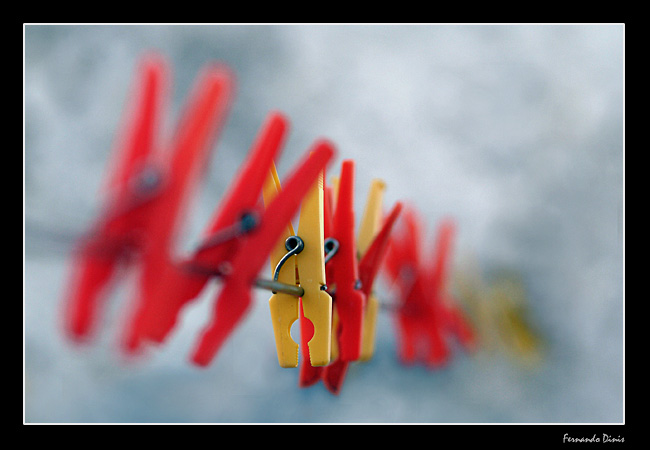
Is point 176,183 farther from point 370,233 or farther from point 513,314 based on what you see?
point 513,314

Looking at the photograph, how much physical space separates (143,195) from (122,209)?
3 cm

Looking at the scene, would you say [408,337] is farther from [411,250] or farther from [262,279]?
[262,279]

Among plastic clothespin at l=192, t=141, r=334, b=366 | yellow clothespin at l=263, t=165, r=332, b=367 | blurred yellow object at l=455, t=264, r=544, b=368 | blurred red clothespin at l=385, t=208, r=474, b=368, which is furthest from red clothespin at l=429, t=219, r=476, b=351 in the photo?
plastic clothespin at l=192, t=141, r=334, b=366

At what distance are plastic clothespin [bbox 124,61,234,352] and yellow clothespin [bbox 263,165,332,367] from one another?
407 millimetres

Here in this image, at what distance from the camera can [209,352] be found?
0.82m

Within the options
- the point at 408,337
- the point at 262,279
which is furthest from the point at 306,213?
the point at 408,337

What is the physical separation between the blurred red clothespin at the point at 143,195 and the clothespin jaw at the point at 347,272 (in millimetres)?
517

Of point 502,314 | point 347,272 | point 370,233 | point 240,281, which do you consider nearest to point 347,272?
point 347,272

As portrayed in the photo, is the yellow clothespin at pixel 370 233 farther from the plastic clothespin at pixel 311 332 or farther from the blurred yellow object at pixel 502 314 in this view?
the blurred yellow object at pixel 502 314

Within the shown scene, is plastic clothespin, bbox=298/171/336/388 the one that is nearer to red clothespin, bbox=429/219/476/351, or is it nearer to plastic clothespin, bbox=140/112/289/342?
plastic clothespin, bbox=140/112/289/342

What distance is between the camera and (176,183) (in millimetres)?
705

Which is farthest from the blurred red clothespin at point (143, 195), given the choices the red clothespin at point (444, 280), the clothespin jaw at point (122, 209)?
the red clothespin at point (444, 280)

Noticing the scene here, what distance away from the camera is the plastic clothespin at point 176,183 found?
0.71m

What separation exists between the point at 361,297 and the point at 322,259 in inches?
6.2
